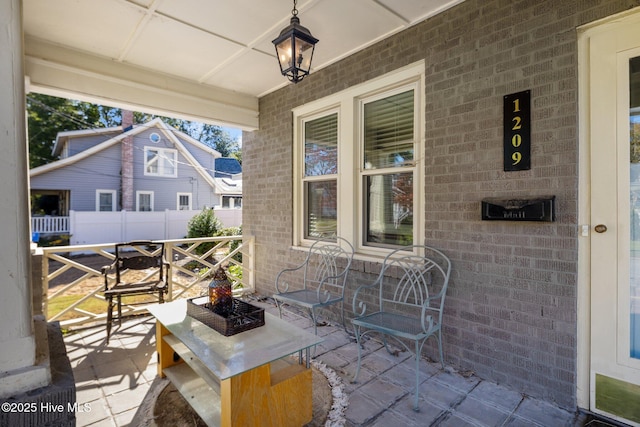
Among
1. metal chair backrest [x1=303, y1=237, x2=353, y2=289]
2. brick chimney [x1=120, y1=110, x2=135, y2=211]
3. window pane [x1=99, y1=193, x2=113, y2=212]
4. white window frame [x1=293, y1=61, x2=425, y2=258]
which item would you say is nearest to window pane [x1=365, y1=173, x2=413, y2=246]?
white window frame [x1=293, y1=61, x2=425, y2=258]

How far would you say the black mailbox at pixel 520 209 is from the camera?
200 centimetres

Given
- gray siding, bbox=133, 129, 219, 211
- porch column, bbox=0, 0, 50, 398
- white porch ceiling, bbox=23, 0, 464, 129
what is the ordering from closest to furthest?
porch column, bbox=0, 0, 50, 398
white porch ceiling, bbox=23, 0, 464, 129
gray siding, bbox=133, 129, 219, 211

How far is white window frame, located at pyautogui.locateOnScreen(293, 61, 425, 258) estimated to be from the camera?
109 inches

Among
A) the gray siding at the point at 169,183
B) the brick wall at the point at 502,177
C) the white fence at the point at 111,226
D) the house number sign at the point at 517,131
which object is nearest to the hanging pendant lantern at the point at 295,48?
the brick wall at the point at 502,177

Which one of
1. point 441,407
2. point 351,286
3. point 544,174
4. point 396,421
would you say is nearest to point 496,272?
point 544,174

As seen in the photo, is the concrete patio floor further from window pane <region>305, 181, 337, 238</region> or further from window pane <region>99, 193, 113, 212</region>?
window pane <region>99, 193, 113, 212</region>

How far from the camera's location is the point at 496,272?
7.38 feet

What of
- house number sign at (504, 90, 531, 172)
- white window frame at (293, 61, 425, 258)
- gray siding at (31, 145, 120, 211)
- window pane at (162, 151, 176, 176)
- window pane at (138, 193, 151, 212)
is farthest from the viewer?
window pane at (162, 151, 176, 176)

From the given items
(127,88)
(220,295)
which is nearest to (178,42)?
(127,88)

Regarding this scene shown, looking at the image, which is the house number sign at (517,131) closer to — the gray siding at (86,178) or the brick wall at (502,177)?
the brick wall at (502,177)

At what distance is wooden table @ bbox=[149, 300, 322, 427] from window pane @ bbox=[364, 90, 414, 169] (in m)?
1.79

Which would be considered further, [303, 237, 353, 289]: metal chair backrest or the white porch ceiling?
[303, 237, 353, 289]: metal chair backrest

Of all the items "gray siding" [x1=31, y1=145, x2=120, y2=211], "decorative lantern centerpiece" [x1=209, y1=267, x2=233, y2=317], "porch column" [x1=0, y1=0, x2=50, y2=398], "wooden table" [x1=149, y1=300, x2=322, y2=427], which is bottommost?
"wooden table" [x1=149, y1=300, x2=322, y2=427]

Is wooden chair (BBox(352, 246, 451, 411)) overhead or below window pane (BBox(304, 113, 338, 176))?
below
